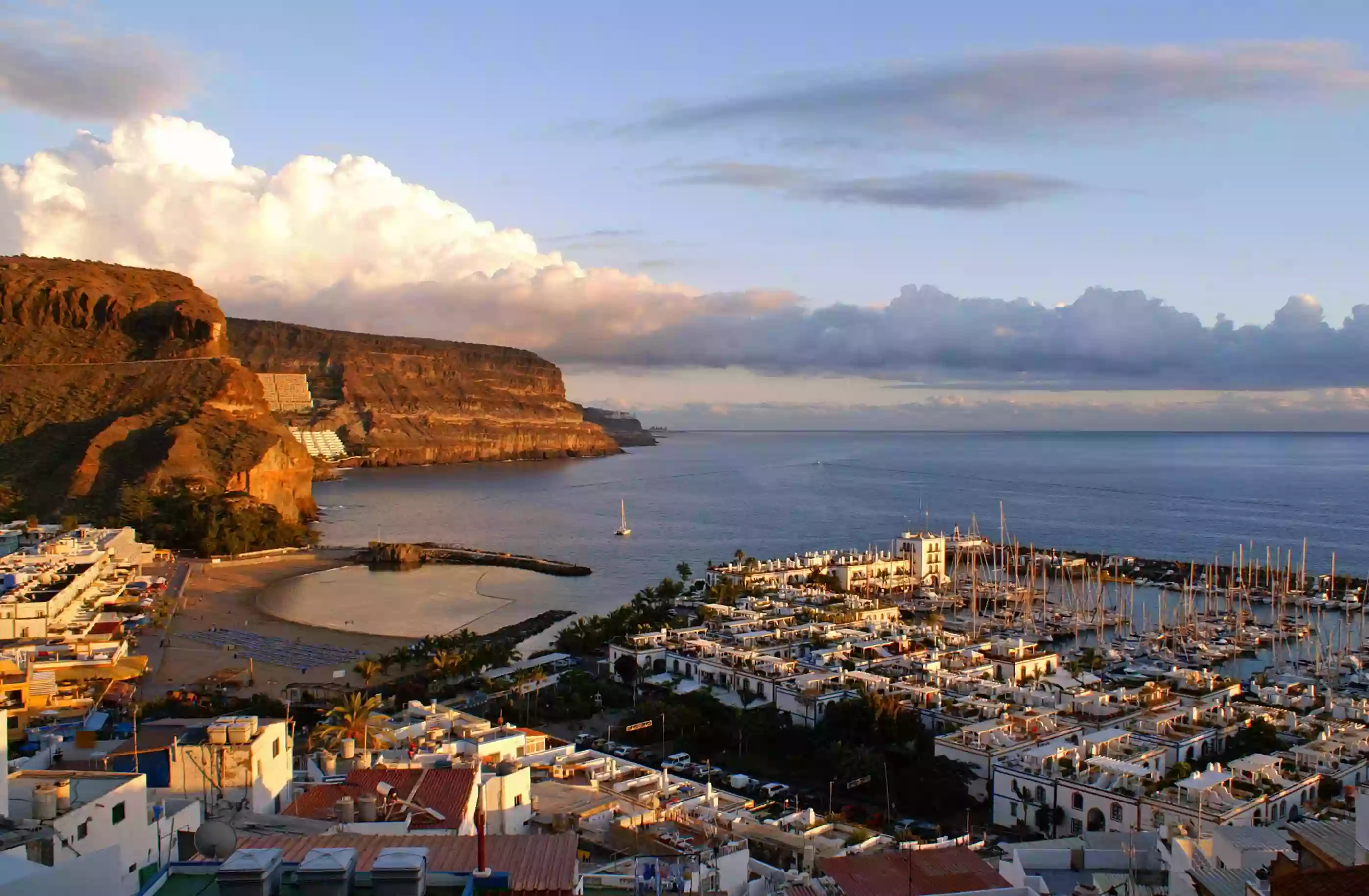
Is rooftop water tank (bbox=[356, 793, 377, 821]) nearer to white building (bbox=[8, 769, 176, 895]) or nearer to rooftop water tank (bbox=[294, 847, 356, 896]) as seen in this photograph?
white building (bbox=[8, 769, 176, 895])

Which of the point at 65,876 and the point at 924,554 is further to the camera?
the point at 924,554

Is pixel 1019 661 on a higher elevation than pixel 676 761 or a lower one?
lower

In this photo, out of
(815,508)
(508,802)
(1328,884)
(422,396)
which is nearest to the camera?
(1328,884)

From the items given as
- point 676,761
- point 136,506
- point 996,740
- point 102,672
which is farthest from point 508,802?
point 136,506

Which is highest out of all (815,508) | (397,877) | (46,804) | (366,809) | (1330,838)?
(397,877)

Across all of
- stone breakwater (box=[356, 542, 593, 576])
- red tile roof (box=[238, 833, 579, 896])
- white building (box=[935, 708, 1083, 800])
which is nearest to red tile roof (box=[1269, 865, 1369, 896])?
red tile roof (box=[238, 833, 579, 896])

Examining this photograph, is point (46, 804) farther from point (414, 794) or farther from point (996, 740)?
point (996, 740)

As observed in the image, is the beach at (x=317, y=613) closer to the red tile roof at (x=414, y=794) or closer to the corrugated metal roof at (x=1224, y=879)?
the red tile roof at (x=414, y=794)

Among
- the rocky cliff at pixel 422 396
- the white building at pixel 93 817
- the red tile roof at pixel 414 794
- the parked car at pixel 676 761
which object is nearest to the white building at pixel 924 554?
the parked car at pixel 676 761
